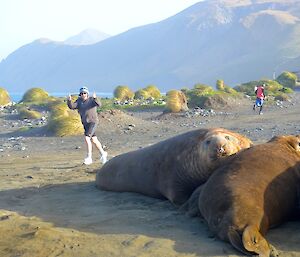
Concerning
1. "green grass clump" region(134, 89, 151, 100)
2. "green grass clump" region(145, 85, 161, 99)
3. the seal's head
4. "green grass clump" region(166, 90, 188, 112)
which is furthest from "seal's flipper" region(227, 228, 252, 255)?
"green grass clump" region(145, 85, 161, 99)

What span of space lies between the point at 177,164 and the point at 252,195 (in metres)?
1.83

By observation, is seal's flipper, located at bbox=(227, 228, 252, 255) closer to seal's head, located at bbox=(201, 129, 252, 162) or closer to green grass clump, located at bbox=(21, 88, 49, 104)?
seal's head, located at bbox=(201, 129, 252, 162)

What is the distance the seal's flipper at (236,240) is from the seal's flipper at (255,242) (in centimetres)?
5

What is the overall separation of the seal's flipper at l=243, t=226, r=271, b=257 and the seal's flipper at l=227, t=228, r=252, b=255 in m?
0.05

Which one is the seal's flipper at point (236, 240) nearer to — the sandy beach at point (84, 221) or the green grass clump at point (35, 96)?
the sandy beach at point (84, 221)

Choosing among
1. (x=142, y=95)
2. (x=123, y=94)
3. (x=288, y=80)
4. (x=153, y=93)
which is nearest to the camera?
(x=142, y=95)

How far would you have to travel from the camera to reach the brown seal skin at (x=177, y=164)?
661cm

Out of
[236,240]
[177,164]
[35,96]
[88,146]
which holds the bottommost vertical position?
[35,96]

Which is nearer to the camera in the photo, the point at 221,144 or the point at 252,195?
the point at 252,195

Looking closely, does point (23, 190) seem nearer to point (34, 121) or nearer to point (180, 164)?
point (180, 164)

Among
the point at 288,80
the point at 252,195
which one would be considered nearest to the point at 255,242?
the point at 252,195

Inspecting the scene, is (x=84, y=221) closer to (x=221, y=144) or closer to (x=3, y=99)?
(x=221, y=144)

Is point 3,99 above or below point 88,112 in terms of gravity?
below

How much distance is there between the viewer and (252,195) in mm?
5340
